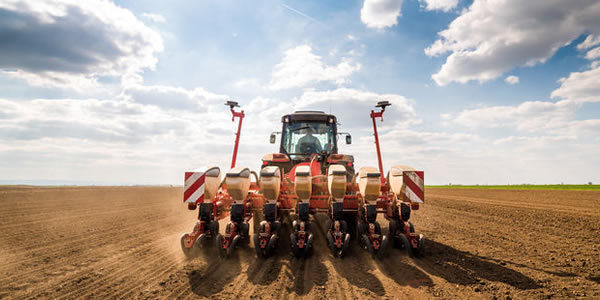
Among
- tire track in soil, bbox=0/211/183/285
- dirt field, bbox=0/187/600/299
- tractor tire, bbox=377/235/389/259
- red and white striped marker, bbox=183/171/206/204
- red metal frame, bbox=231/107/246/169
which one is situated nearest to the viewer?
dirt field, bbox=0/187/600/299

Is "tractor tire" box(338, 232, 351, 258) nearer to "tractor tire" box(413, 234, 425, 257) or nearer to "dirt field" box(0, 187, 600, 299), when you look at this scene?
"dirt field" box(0, 187, 600, 299)

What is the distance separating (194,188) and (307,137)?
4.26 m

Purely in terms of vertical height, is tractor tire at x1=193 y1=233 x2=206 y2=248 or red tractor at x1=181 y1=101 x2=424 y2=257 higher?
red tractor at x1=181 y1=101 x2=424 y2=257

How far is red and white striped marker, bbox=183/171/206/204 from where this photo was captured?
5.19 m

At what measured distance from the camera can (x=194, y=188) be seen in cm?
522

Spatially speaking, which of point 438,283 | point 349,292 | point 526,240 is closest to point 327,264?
point 349,292

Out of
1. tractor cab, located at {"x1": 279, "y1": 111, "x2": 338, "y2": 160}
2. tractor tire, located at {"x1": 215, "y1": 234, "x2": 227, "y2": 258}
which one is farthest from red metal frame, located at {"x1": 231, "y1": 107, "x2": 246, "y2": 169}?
tractor tire, located at {"x1": 215, "y1": 234, "x2": 227, "y2": 258}

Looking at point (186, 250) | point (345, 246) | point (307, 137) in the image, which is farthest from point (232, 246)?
point (307, 137)

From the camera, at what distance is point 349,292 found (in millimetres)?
3510

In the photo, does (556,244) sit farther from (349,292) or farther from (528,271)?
(349,292)

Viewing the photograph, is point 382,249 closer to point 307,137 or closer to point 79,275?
point 307,137

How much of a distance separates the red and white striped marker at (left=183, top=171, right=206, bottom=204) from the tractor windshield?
386 cm

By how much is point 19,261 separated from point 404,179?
6.94 meters

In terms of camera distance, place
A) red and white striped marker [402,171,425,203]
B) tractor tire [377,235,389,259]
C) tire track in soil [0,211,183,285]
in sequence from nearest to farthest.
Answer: tire track in soil [0,211,183,285] → tractor tire [377,235,389,259] → red and white striped marker [402,171,425,203]
